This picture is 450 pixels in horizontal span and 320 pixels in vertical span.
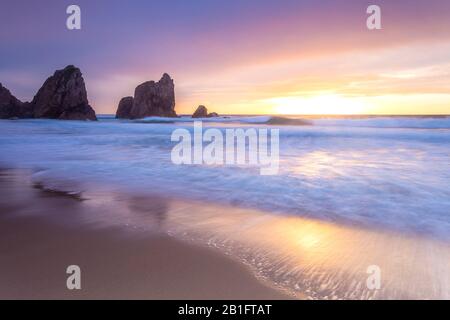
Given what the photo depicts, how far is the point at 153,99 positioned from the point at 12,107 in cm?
2295

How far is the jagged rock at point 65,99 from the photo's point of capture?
47688 mm

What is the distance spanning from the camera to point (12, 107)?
5309cm

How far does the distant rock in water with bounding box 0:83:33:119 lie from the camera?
52.4 m

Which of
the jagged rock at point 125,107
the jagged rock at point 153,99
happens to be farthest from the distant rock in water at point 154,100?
the jagged rock at point 125,107

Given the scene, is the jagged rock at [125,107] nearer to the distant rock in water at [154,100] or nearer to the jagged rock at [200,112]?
the distant rock in water at [154,100]

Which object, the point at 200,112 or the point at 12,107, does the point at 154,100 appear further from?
the point at 12,107

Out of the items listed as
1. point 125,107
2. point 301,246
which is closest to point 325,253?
point 301,246

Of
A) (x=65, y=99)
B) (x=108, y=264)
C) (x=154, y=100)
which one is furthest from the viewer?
(x=154, y=100)

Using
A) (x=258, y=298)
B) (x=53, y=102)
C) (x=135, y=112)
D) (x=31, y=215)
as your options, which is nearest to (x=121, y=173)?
(x=31, y=215)

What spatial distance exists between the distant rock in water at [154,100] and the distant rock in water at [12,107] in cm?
1695

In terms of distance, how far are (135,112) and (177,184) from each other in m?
57.4

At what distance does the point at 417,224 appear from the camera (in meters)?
3.57

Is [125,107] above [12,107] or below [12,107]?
above

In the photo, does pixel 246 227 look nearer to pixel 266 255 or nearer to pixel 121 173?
pixel 266 255
